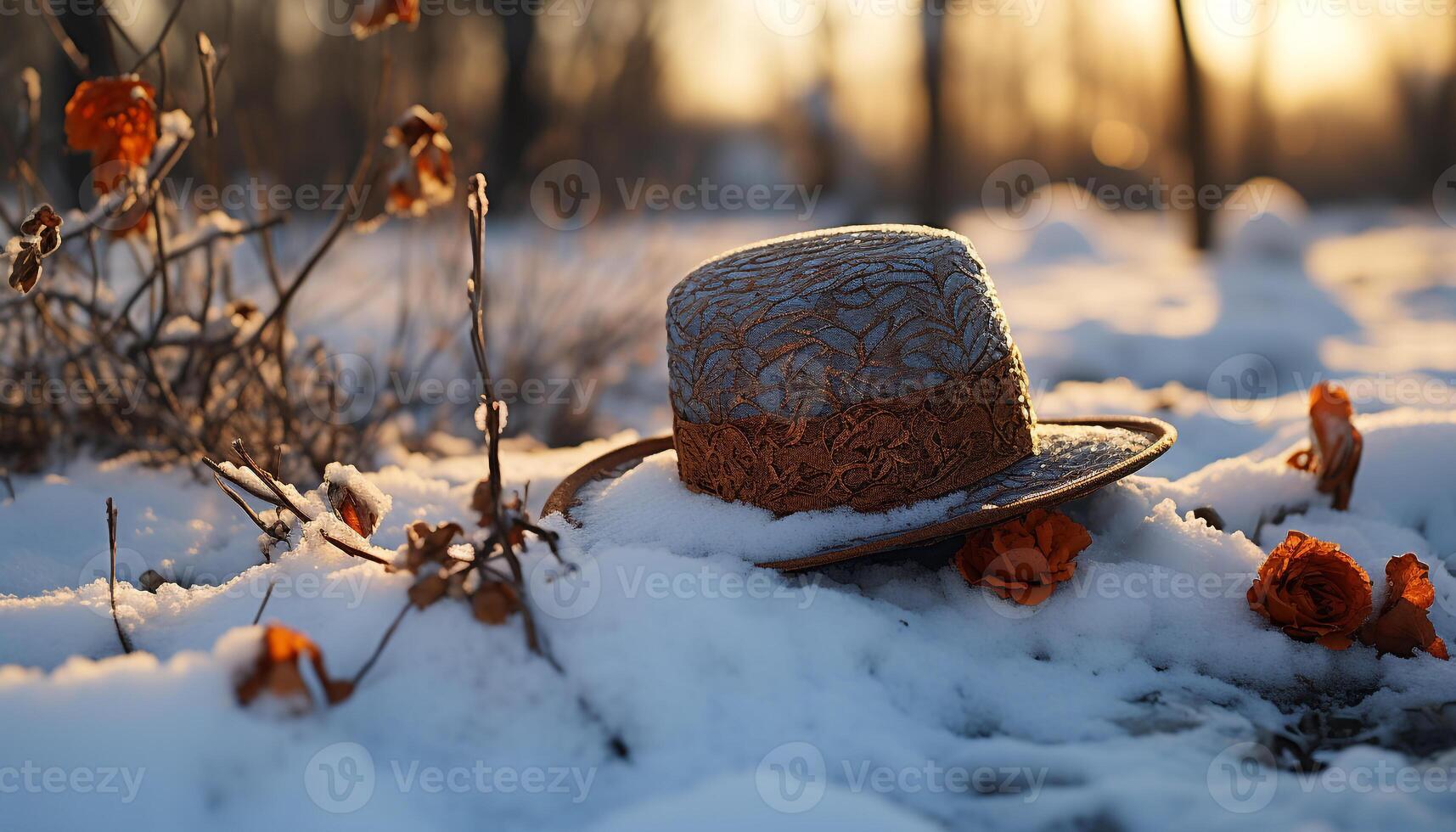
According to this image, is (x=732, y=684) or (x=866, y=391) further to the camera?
(x=866, y=391)

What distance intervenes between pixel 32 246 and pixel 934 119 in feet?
28.5

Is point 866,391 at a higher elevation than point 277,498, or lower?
higher

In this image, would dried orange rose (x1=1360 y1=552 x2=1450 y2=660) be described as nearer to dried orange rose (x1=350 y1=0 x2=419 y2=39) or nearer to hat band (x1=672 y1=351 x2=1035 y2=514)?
hat band (x1=672 y1=351 x2=1035 y2=514)

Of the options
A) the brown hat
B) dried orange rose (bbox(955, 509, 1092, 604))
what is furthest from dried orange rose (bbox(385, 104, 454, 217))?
dried orange rose (bbox(955, 509, 1092, 604))

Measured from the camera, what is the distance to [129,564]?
2.15m

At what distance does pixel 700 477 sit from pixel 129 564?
1.34 metres

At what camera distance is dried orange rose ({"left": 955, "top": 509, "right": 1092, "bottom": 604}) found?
5.48 feet

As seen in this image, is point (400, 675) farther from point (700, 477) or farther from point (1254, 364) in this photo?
point (1254, 364)

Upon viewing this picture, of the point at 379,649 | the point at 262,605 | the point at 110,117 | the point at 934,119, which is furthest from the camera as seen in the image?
the point at 934,119

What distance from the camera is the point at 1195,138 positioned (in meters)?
8.20

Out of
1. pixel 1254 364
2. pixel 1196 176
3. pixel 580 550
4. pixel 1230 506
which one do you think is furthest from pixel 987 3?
pixel 580 550

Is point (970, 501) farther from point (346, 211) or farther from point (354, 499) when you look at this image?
point (346, 211)

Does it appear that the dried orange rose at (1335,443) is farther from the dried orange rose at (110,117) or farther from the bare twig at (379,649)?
the dried orange rose at (110,117)

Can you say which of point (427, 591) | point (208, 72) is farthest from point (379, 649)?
point (208, 72)
